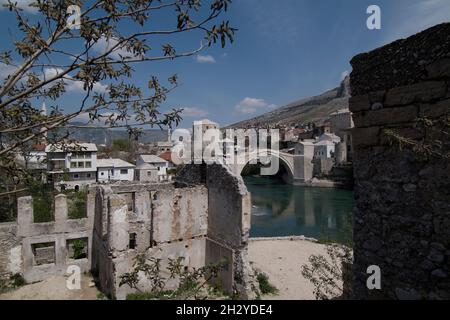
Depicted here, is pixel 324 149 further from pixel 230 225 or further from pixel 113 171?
pixel 230 225

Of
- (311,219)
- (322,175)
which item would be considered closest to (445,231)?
(311,219)

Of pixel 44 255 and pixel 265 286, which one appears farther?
pixel 44 255

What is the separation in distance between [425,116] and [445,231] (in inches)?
43.5

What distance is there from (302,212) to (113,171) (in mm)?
22356

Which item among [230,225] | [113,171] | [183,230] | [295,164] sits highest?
[295,164]

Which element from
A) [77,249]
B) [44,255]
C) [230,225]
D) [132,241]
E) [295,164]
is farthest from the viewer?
[295,164]

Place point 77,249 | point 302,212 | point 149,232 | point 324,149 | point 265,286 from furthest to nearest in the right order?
point 324,149 → point 302,212 → point 77,249 → point 265,286 → point 149,232

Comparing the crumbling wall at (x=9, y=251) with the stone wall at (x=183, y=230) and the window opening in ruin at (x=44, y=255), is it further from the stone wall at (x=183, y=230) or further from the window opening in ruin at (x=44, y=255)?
the stone wall at (x=183, y=230)

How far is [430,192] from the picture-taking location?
2967mm

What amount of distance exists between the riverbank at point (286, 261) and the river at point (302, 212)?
55.7 inches

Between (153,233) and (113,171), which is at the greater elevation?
(113,171)

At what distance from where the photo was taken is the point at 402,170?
10.5 feet

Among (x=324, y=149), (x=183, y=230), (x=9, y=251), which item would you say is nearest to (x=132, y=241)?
(x=183, y=230)

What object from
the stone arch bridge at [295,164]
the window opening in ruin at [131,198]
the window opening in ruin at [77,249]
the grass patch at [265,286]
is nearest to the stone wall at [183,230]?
the window opening in ruin at [131,198]
